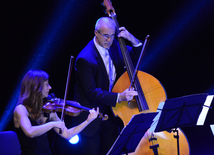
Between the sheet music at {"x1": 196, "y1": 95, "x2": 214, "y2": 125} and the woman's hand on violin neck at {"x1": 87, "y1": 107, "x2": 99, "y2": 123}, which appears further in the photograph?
the sheet music at {"x1": 196, "y1": 95, "x2": 214, "y2": 125}

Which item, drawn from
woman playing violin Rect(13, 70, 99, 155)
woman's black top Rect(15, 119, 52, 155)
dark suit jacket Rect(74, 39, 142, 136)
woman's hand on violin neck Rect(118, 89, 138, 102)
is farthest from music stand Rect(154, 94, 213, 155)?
woman's black top Rect(15, 119, 52, 155)

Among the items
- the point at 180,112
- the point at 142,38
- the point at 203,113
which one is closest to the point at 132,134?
the point at 180,112

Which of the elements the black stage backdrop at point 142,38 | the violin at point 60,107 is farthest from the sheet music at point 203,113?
the violin at point 60,107

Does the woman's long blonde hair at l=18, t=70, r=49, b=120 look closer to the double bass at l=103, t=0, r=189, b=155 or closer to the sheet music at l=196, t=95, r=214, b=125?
the double bass at l=103, t=0, r=189, b=155

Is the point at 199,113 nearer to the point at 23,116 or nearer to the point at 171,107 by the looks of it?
the point at 171,107

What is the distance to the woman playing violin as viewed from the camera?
221cm

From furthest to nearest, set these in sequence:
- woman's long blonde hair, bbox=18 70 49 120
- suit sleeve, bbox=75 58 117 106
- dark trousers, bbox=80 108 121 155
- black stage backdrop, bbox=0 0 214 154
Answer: black stage backdrop, bbox=0 0 214 154 < dark trousers, bbox=80 108 121 155 < suit sleeve, bbox=75 58 117 106 < woman's long blonde hair, bbox=18 70 49 120

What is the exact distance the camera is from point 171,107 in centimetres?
229

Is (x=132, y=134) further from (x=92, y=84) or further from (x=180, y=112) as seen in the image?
(x=92, y=84)

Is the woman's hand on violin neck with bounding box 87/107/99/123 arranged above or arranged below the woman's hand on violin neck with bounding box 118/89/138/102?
below

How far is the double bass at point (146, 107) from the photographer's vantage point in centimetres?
241

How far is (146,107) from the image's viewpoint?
2504 mm

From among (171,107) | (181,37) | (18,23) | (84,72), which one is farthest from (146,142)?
(18,23)

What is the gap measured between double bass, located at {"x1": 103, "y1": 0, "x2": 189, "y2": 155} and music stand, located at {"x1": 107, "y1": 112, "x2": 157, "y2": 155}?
156mm
